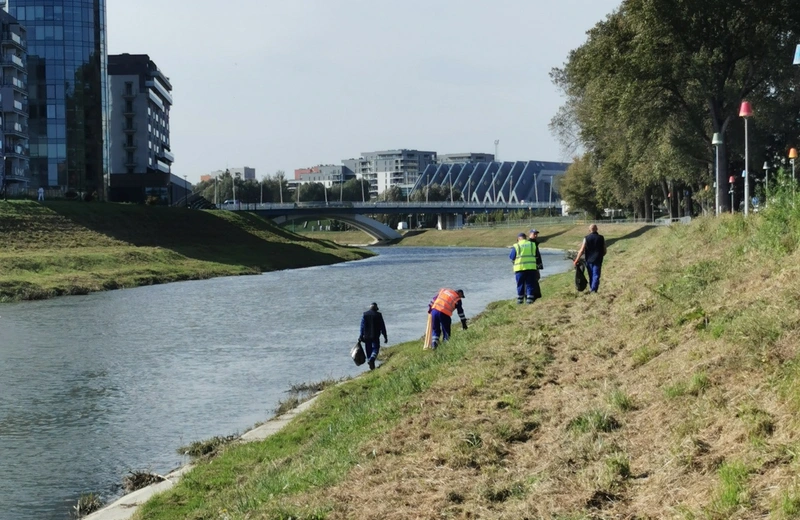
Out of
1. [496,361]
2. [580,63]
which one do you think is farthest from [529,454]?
[580,63]

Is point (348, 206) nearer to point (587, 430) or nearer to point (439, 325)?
point (439, 325)

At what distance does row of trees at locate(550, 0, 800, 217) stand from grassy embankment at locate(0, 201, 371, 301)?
107ft

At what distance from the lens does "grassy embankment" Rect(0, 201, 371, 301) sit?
63156 millimetres

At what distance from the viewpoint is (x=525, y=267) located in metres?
27.7

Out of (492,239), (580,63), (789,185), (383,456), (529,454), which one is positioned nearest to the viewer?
(529,454)

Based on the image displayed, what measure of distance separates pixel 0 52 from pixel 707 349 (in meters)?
106

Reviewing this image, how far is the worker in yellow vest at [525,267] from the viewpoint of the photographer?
27.0 m

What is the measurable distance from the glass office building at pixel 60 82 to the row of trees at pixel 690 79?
6938 centimetres

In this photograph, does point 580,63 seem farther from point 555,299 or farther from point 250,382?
point 250,382

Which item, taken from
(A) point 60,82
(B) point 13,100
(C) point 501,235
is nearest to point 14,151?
(B) point 13,100

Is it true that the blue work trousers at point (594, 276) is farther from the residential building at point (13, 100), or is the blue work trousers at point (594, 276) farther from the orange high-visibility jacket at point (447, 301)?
the residential building at point (13, 100)

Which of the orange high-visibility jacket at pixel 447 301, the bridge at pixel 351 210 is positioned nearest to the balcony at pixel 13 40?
the bridge at pixel 351 210

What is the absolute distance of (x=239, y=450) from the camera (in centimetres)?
1598

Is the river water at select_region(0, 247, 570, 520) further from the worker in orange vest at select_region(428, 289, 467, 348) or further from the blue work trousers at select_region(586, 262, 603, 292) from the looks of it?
the blue work trousers at select_region(586, 262, 603, 292)
